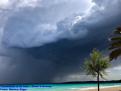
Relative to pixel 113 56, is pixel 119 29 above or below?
above

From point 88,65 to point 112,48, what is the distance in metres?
18.0

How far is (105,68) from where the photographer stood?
59.3 metres

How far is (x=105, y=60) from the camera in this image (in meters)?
59.2

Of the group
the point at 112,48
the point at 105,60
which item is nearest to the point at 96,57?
the point at 105,60

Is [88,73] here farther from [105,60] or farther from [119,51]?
[119,51]

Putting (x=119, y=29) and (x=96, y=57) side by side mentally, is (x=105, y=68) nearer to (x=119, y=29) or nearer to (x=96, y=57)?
(x=96, y=57)

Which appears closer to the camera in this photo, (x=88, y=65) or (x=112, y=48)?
(x=112, y=48)

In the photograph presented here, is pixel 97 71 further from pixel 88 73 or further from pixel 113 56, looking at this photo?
pixel 113 56

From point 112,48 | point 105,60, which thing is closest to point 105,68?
point 105,60

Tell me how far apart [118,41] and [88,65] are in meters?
18.7

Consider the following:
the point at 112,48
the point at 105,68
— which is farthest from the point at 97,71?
the point at 112,48

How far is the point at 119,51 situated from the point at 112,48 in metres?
1.03

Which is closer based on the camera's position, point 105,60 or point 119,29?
point 119,29

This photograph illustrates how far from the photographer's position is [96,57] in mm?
59156
